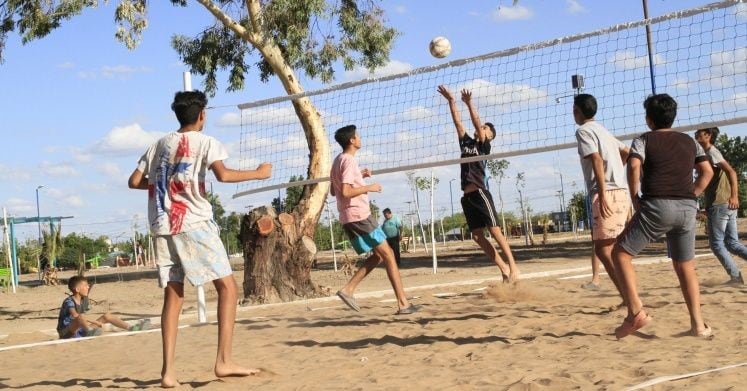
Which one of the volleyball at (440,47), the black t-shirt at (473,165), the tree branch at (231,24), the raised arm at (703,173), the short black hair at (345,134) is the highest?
the tree branch at (231,24)

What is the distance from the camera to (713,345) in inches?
203

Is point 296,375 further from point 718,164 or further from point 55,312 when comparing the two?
point 55,312

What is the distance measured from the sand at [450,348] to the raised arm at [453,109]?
1.61 metres

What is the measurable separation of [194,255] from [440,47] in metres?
6.57

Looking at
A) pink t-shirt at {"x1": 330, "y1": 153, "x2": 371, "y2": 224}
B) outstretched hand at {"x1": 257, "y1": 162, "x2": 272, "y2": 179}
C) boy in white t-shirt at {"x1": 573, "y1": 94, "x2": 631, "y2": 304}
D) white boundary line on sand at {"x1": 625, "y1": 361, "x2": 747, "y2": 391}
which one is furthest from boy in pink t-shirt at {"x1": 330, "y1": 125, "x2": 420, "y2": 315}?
white boundary line on sand at {"x1": 625, "y1": 361, "x2": 747, "y2": 391}

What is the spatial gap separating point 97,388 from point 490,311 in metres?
3.54

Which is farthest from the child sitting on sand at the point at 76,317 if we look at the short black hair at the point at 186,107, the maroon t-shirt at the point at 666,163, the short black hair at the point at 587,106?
the maroon t-shirt at the point at 666,163

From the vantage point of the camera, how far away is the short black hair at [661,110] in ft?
18.1

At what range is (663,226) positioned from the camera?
5.45 m

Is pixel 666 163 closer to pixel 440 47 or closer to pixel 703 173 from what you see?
pixel 703 173

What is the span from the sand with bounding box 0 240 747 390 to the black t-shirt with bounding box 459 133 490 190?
107 cm

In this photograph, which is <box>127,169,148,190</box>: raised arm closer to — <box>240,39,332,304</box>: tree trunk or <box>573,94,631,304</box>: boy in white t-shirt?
<box>573,94,631,304</box>: boy in white t-shirt

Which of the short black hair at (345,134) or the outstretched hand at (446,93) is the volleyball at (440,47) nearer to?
the outstretched hand at (446,93)

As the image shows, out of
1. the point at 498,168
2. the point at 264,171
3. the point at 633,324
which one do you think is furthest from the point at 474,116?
the point at 498,168
